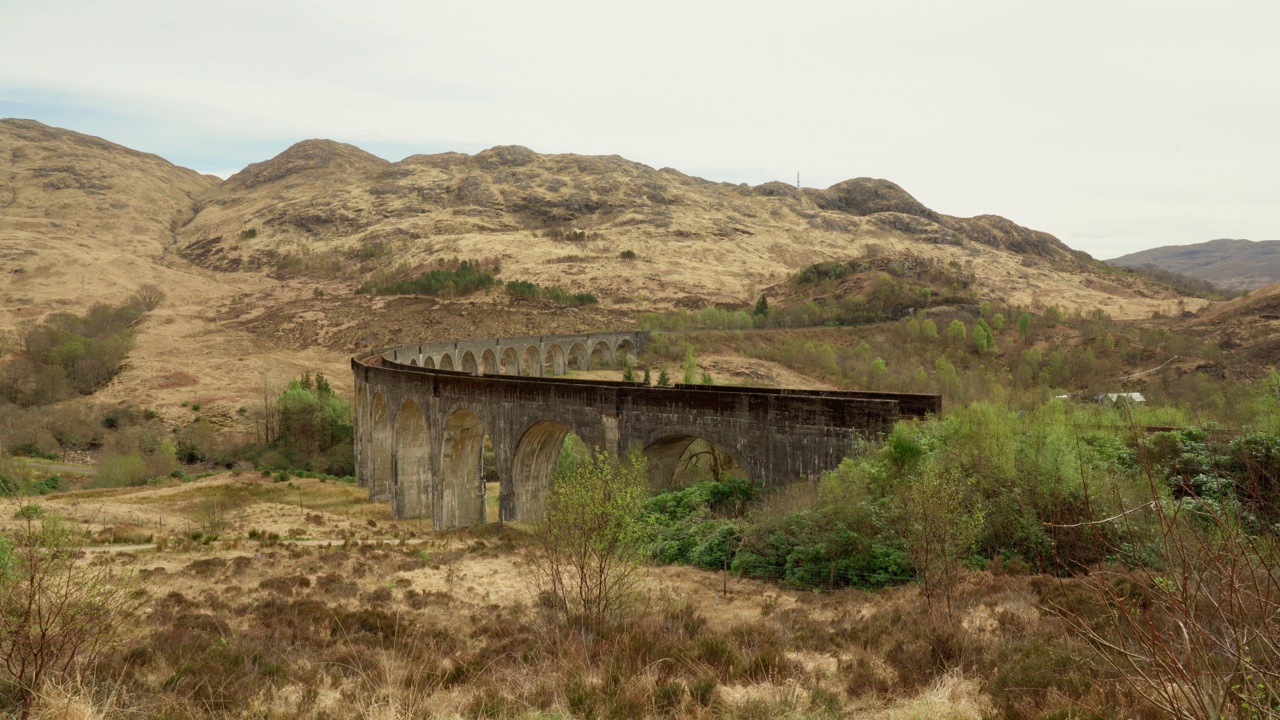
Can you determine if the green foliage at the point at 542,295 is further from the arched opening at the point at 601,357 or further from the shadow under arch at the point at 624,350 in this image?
the arched opening at the point at 601,357

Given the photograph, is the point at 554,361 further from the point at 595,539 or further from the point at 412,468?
the point at 595,539

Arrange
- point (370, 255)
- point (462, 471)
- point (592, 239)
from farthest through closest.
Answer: point (592, 239)
point (370, 255)
point (462, 471)

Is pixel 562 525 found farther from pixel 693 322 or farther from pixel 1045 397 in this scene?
pixel 693 322

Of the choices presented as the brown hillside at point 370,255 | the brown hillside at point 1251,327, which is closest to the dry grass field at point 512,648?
the brown hillside at point 370,255

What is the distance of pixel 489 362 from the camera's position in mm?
65812

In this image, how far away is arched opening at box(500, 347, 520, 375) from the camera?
6744 centimetres

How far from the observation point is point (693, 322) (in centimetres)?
9844

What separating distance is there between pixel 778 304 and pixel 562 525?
352 ft

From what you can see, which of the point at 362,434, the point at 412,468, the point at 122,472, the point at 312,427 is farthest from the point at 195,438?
the point at 412,468

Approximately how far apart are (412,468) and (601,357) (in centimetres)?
4854

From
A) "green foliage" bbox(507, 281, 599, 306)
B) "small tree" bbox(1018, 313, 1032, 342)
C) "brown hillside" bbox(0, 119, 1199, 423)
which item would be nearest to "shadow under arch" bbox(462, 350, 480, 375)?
"brown hillside" bbox(0, 119, 1199, 423)

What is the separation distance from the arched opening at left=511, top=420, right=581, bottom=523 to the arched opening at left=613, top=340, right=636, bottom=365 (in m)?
54.3

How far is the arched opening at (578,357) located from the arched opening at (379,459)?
3850 cm

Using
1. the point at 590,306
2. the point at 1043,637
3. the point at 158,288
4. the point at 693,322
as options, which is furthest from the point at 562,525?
the point at 158,288
